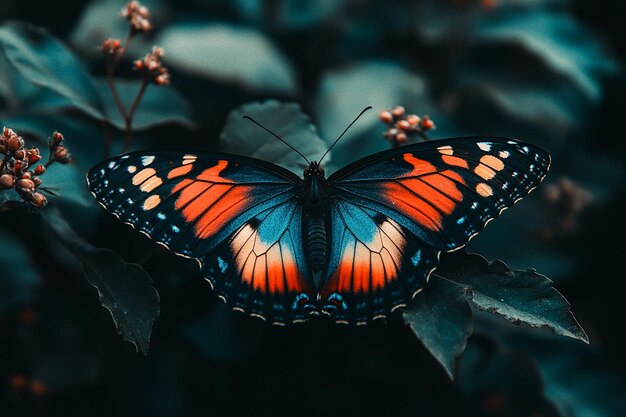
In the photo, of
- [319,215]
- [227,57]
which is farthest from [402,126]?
[227,57]

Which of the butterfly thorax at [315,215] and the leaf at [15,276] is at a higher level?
the butterfly thorax at [315,215]

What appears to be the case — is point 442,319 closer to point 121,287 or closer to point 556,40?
point 121,287

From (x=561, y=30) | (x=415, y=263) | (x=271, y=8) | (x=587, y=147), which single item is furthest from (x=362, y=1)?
(x=415, y=263)

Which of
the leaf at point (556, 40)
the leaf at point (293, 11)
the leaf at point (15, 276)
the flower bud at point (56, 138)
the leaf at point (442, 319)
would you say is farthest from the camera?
the leaf at point (293, 11)

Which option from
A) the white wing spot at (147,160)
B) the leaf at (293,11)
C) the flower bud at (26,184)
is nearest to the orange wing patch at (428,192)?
the white wing spot at (147,160)

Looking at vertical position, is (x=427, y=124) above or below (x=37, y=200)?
above

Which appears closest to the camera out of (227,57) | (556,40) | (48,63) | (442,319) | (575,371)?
(442,319)

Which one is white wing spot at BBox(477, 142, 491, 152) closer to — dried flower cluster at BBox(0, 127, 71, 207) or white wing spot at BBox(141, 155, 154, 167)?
white wing spot at BBox(141, 155, 154, 167)

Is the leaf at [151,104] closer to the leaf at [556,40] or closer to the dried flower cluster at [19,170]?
the dried flower cluster at [19,170]
